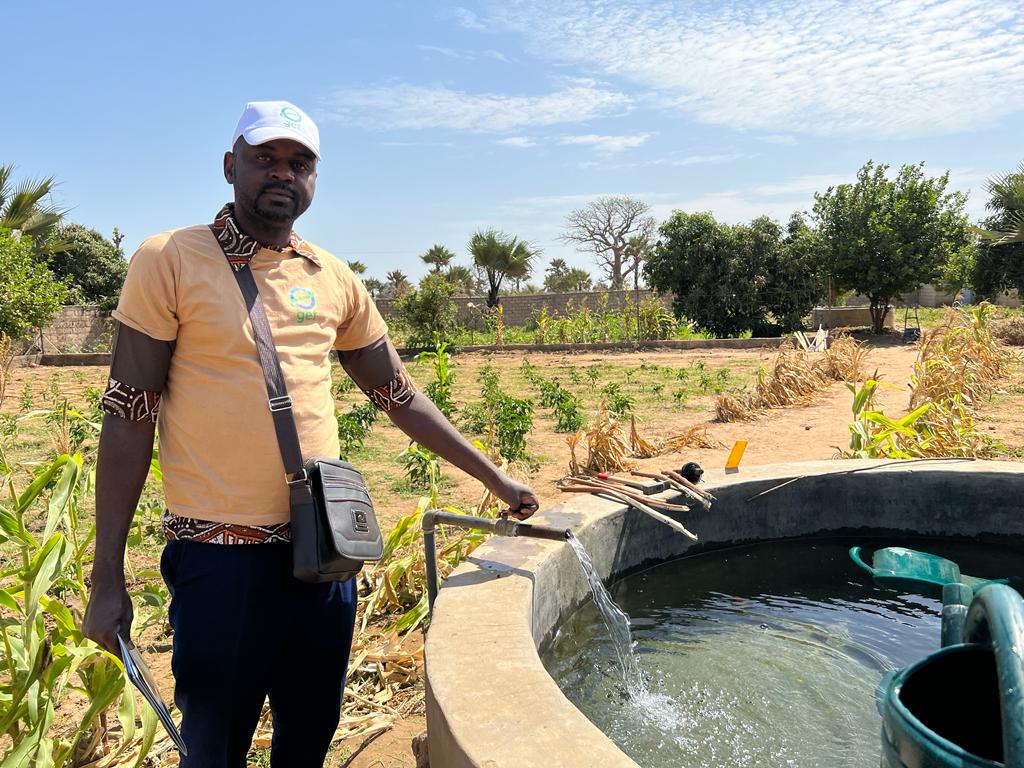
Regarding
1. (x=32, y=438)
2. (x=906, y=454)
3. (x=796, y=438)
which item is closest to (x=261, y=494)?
(x=906, y=454)

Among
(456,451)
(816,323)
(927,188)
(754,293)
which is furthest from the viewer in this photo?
(816,323)

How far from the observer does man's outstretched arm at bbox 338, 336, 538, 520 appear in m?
1.94

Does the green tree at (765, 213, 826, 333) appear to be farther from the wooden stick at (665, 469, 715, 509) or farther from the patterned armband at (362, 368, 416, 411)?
the patterned armband at (362, 368, 416, 411)

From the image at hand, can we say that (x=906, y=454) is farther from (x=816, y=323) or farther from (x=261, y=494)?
(x=816, y=323)

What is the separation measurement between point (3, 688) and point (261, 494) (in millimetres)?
896

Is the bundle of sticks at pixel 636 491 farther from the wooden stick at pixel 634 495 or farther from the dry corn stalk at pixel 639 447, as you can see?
the dry corn stalk at pixel 639 447

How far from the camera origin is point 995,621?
40.7 inches

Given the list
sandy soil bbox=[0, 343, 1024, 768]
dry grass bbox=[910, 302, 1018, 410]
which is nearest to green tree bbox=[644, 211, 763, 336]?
sandy soil bbox=[0, 343, 1024, 768]

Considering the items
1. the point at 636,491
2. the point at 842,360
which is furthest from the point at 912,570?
the point at 842,360

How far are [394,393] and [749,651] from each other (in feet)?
5.51

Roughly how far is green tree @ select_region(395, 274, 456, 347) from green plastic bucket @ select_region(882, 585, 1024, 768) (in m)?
17.5

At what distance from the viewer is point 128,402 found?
147 centimetres

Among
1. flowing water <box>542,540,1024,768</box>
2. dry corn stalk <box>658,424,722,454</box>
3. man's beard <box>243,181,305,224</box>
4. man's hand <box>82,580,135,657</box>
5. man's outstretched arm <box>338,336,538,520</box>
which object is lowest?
flowing water <box>542,540,1024,768</box>

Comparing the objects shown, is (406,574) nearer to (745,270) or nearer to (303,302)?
(303,302)
